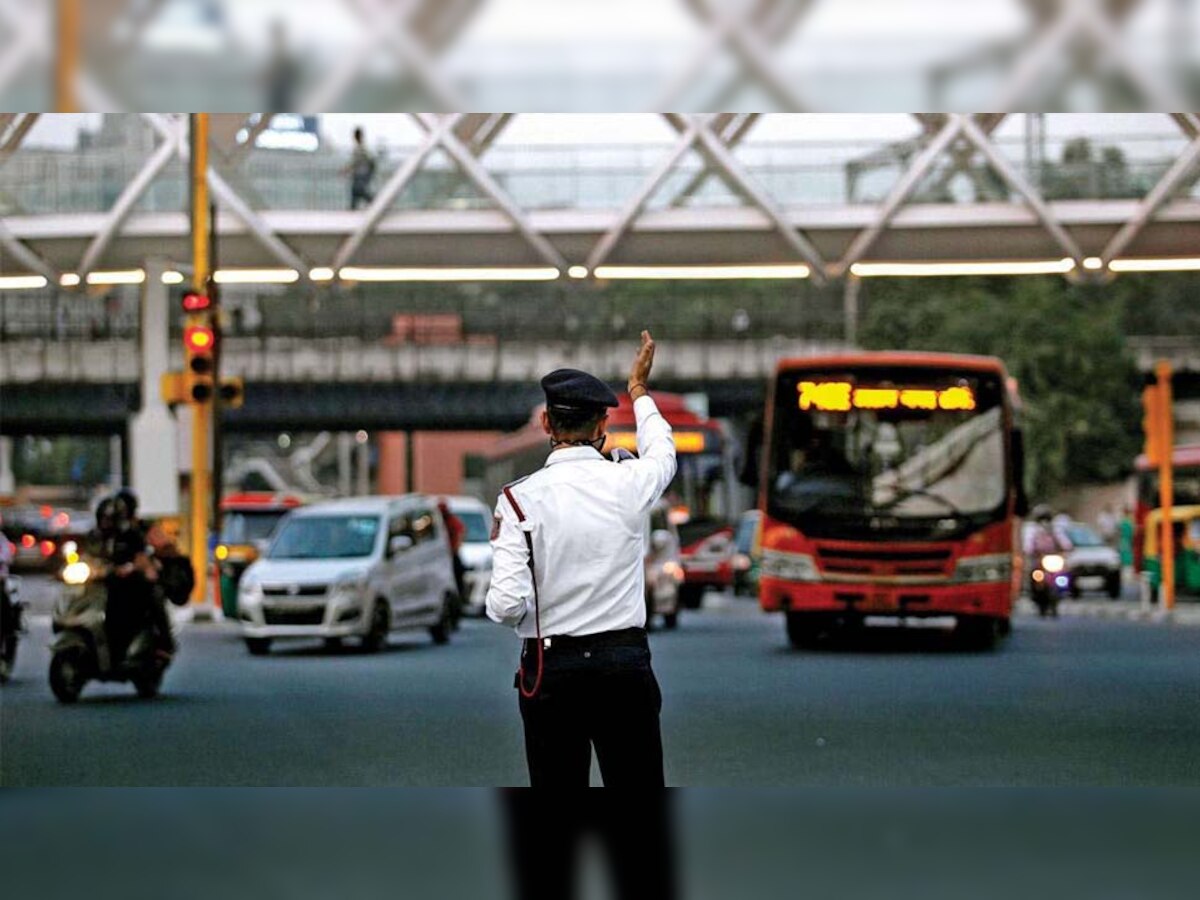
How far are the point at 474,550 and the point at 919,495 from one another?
10.1 m

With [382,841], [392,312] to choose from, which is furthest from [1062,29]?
[392,312]

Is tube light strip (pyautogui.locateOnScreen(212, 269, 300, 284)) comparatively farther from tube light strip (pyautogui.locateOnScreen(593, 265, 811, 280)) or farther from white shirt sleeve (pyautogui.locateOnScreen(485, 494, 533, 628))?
white shirt sleeve (pyautogui.locateOnScreen(485, 494, 533, 628))

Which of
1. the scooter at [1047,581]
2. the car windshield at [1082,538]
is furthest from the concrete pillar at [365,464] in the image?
the scooter at [1047,581]

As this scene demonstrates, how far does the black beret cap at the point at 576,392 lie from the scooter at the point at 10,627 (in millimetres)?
11145

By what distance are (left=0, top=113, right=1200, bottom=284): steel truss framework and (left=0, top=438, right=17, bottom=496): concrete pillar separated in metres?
29.4

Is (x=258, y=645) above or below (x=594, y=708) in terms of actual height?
below

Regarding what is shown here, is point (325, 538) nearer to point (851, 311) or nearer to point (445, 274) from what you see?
point (445, 274)

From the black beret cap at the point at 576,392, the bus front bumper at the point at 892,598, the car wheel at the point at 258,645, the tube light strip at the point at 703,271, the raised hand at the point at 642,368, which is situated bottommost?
the car wheel at the point at 258,645

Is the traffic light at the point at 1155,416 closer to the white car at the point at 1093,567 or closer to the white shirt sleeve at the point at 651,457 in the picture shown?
the white car at the point at 1093,567

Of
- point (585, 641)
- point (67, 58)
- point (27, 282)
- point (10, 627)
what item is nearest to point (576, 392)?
point (585, 641)

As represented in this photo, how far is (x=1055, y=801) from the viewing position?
35.9ft

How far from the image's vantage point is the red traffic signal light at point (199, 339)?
75.7 feet

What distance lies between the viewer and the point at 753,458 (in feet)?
70.2

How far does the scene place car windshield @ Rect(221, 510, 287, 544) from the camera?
1125 inches
